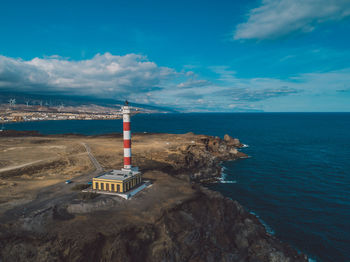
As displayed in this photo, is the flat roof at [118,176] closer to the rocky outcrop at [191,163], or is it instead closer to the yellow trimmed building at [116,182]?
the yellow trimmed building at [116,182]

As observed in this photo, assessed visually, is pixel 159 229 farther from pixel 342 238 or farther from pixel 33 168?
pixel 33 168

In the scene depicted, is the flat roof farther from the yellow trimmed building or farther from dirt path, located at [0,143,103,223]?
dirt path, located at [0,143,103,223]

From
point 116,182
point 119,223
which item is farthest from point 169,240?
point 116,182

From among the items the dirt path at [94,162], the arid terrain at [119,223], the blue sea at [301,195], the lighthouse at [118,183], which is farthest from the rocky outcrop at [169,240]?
the dirt path at [94,162]

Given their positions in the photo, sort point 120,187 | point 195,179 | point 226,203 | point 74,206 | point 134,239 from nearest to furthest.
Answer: point 134,239, point 74,206, point 120,187, point 226,203, point 195,179

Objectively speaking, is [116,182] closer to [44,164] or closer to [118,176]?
[118,176]

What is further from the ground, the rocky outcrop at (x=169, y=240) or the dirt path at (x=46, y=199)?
the dirt path at (x=46, y=199)

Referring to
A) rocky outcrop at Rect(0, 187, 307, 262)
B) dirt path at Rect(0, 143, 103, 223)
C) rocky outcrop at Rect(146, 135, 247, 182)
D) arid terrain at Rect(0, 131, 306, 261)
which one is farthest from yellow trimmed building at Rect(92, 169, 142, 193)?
rocky outcrop at Rect(146, 135, 247, 182)

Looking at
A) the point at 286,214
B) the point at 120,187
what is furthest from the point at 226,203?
the point at 120,187

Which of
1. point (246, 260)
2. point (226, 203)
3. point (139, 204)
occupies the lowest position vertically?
point (246, 260)

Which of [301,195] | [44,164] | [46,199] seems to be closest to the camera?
[46,199]

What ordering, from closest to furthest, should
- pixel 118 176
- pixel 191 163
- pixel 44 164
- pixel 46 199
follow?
pixel 46 199 → pixel 118 176 → pixel 44 164 → pixel 191 163
